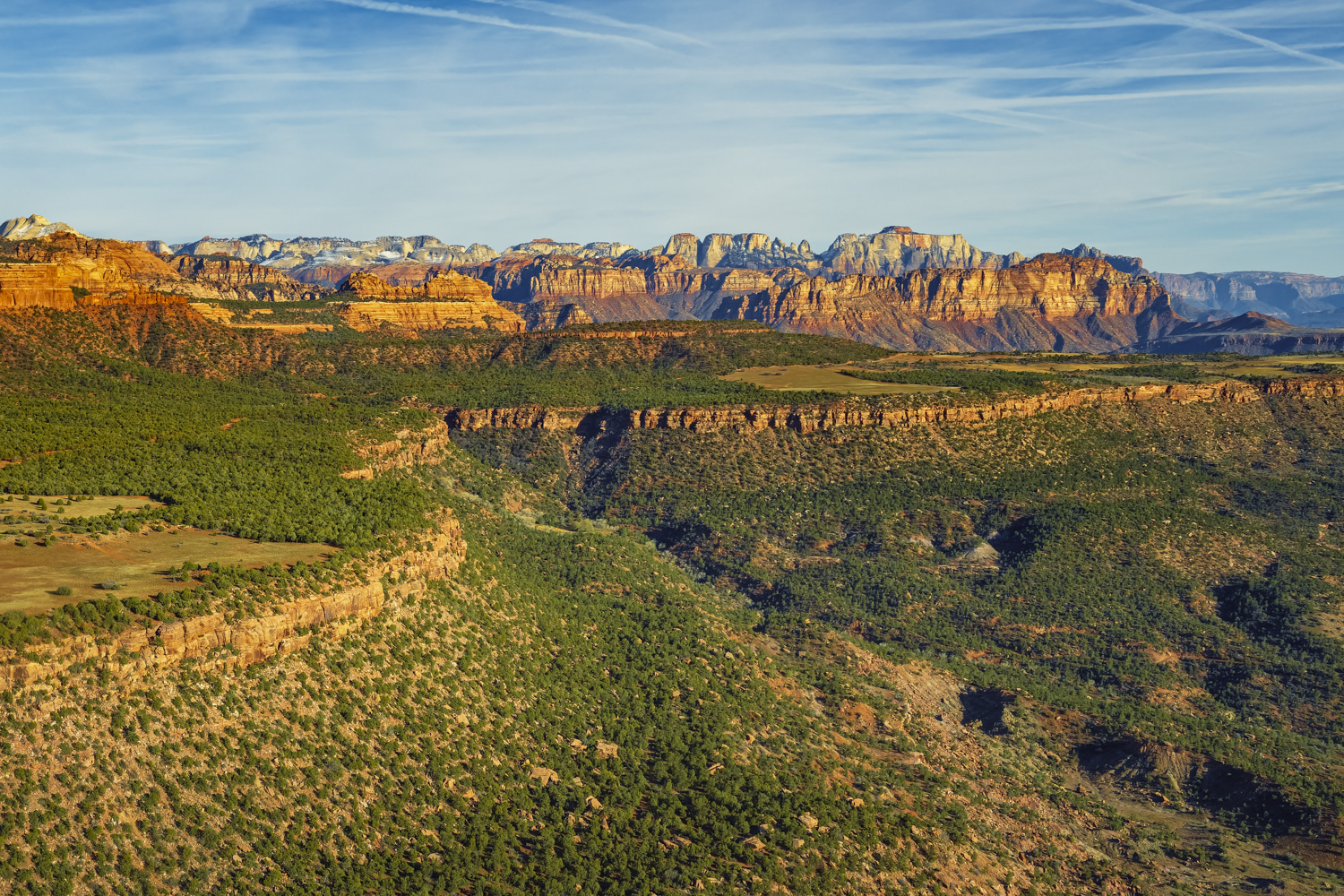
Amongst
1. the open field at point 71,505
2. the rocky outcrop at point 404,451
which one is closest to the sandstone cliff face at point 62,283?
the rocky outcrop at point 404,451

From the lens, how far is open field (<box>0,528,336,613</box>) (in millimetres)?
52000

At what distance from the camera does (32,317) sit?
148125 mm

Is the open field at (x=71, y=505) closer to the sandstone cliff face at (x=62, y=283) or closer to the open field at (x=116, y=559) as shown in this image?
the open field at (x=116, y=559)

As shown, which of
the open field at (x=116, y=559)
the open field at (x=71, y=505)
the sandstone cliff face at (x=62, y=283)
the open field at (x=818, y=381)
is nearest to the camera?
the open field at (x=116, y=559)

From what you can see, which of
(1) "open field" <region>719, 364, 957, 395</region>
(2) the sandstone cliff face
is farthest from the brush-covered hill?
(1) "open field" <region>719, 364, 957, 395</region>

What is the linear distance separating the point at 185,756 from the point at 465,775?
47.6 ft

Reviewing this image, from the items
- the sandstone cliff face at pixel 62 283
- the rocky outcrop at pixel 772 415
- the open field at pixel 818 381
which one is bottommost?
the rocky outcrop at pixel 772 415

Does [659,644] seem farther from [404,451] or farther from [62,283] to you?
[62,283]

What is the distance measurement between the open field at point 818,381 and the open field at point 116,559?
350 feet

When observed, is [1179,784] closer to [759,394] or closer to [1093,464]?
[1093,464]

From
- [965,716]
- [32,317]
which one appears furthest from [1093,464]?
[32,317]

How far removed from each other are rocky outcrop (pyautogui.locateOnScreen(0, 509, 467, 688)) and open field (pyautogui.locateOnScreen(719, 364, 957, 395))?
339 feet

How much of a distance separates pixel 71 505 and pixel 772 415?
8974cm

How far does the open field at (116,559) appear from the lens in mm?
52000
